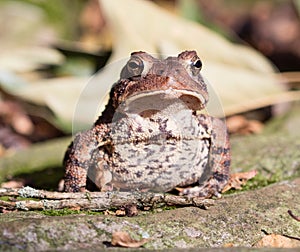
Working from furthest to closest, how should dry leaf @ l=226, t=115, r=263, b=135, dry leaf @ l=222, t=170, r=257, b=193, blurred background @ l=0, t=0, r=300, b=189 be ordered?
1. dry leaf @ l=226, t=115, r=263, b=135
2. blurred background @ l=0, t=0, r=300, b=189
3. dry leaf @ l=222, t=170, r=257, b=193

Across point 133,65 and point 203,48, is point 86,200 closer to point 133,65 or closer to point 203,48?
point 133,65

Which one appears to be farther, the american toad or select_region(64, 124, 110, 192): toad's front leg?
select_region(64, 124, 110, 192): toad's front leg

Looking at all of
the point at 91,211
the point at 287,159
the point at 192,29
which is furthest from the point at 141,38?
the point at 91,211

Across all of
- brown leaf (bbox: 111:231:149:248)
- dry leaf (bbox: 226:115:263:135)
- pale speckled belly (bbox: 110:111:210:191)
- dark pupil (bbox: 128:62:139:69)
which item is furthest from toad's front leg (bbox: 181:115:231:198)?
dry leaf (bbox: 226:115:263:135)

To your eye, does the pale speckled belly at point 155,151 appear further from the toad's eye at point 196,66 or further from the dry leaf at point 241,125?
the dry leaf at point 241,125

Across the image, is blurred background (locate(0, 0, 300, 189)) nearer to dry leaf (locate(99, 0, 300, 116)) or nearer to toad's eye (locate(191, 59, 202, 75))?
dry leaf (locate(99, 0, 300, 116))
